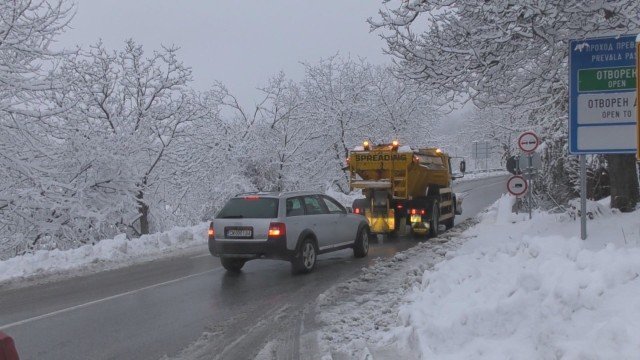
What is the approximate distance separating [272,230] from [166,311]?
10.1 feet

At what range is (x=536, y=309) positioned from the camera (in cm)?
487

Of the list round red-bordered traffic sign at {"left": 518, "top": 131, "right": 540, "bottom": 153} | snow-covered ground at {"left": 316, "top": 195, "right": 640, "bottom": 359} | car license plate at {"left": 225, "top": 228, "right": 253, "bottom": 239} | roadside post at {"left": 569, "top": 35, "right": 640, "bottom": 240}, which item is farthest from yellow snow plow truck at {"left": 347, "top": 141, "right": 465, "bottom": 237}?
roadside post at {"left": 569, "top": 35, "right": 640, "bottom": 240}

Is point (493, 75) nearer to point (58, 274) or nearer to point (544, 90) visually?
point (544, 90)

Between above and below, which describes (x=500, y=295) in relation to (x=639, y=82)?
below

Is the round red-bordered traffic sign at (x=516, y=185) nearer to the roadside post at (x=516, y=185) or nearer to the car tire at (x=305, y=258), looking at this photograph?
the roadside post at (x=516, y=185)

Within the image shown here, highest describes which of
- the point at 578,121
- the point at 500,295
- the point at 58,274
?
the point at 578,121

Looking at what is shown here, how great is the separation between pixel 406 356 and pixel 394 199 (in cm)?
1169

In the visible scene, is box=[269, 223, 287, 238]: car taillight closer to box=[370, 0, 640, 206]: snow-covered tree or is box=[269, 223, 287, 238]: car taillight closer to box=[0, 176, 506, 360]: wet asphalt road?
box=[0, 176, 506, 360]: wet asphalt road

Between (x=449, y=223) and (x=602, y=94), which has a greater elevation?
(x=602, y=94)

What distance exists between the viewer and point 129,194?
18906 mm

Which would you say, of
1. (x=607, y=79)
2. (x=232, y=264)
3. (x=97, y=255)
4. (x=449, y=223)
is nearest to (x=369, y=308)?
(x=607, y=79)

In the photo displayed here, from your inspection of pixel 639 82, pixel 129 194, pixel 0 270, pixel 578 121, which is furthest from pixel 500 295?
pixel 129 194

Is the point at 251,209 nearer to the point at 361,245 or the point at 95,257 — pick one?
the point at 361,245

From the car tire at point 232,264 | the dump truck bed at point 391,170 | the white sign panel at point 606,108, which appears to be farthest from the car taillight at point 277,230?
the dump truck bed at point 391,170
